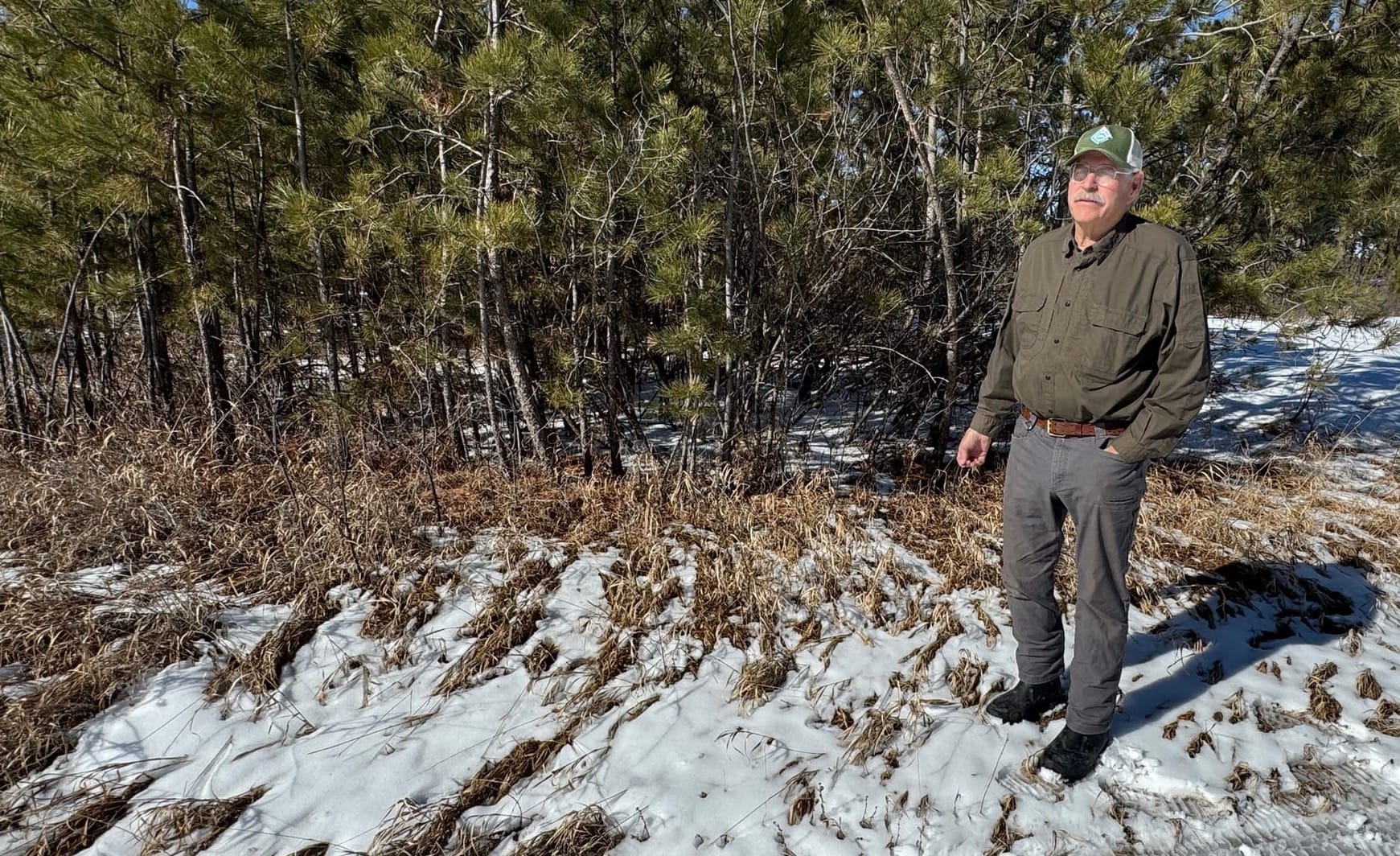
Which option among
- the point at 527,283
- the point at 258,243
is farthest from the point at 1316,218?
the point at 258,243

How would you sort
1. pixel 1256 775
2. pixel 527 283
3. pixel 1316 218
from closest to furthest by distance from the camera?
pixel 1256 775, pixel 527 283, pixel 1316 218

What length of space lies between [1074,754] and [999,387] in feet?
4.02

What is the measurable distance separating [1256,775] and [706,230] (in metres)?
3.00

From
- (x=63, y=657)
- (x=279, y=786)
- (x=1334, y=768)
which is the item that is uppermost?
(x=63, y=657)

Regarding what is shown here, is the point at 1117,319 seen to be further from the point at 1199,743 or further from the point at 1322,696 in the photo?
the point at 1322,696

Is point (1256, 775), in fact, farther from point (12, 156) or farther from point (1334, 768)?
point (12, 156)

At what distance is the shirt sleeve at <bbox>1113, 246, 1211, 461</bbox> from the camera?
1.72 metres

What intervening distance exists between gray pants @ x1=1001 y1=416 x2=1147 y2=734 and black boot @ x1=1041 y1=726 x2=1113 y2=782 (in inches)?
1.6

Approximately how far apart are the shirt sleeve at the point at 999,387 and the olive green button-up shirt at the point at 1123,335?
0.18 m

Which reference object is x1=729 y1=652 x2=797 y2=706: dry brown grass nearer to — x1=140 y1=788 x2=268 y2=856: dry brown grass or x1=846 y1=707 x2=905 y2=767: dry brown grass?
x1=846 y1=707 x2=905 y2=767: dry brown grass

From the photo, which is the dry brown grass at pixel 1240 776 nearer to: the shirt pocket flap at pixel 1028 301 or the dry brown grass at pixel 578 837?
the shirt pocket flap at pixel 1028 301

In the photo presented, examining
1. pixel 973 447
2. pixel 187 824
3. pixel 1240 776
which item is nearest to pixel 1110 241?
pixel 973 447

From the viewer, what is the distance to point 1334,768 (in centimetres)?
216

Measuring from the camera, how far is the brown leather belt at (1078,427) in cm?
188
